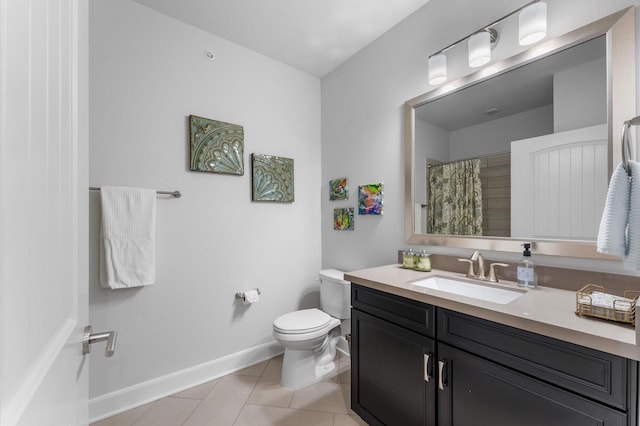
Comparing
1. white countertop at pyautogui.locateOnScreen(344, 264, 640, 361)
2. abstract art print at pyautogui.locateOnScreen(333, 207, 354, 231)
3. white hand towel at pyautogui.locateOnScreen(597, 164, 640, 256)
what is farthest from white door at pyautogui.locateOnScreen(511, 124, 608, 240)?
abstract art print at pyautogui.locateOnScreen(333, 207, 354, 231)

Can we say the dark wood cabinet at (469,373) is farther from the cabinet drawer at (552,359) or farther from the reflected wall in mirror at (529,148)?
the reflected wall in mirror at (529,148)

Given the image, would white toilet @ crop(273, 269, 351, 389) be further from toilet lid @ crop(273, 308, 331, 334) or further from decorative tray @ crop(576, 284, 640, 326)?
decorative tray @ crop(576, 284, 640, 326)

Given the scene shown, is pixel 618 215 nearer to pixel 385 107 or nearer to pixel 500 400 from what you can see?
pixel 500 400

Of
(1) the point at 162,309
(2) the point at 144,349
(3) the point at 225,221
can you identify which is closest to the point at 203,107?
(3) the point at 225,221

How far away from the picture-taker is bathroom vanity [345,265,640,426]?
0.77 m

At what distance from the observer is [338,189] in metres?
2.44

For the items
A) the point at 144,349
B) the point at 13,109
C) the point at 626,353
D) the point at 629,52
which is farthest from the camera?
the point at 144,349

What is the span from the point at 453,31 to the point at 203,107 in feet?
5.87

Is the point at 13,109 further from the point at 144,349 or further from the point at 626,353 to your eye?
the point at 144,349

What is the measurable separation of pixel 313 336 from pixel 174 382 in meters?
1.03

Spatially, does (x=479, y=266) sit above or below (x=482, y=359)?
above

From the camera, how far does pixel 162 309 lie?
1.82 metres

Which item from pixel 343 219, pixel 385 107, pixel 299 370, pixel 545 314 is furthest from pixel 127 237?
pixel 545 314

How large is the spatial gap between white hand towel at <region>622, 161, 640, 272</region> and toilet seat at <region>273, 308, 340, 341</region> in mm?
1571
